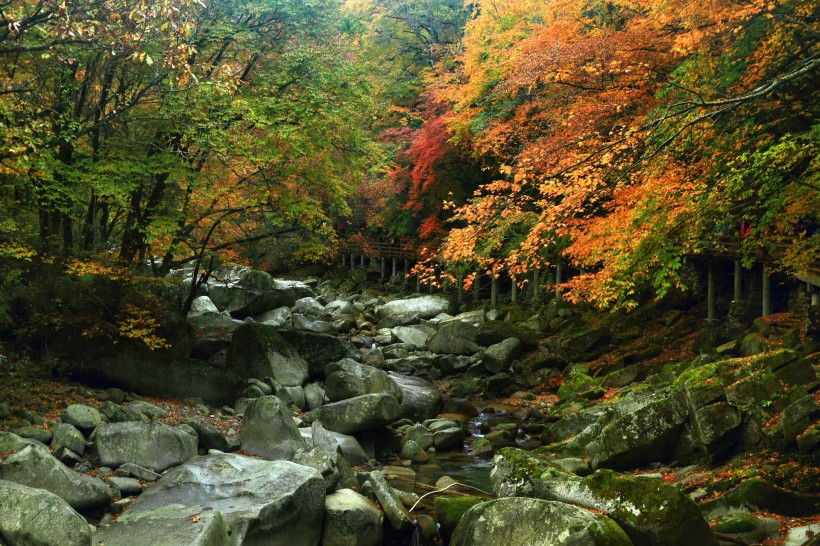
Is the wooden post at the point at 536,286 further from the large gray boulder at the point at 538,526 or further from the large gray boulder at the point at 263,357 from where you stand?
the large gray boulder at the point at 538,526

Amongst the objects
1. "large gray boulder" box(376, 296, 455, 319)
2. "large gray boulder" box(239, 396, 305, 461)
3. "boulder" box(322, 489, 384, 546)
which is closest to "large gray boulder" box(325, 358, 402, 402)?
"large gray boulder" box(239, 396, 305, 461)

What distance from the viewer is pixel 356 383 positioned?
14438mm

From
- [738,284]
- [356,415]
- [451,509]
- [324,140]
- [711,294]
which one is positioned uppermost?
[324,140]

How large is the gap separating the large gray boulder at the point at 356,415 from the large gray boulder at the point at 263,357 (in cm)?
273

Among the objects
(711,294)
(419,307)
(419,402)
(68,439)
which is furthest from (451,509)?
(419,307)

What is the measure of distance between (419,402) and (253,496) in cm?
801

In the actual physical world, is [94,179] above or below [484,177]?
below

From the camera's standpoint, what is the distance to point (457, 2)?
34875 mm

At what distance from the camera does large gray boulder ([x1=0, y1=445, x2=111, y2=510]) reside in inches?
279

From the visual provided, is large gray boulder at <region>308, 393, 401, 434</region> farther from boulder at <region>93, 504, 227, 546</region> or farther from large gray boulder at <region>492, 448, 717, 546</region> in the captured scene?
boulder at <region>93, 504, 227, 546</region>

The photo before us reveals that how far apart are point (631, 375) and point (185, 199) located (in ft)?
33.8

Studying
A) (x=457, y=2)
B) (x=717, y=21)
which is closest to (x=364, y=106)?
(x=717, y=21)

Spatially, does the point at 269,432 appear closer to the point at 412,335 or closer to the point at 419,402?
the point at 419,402

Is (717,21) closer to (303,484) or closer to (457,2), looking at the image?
(303,484)
